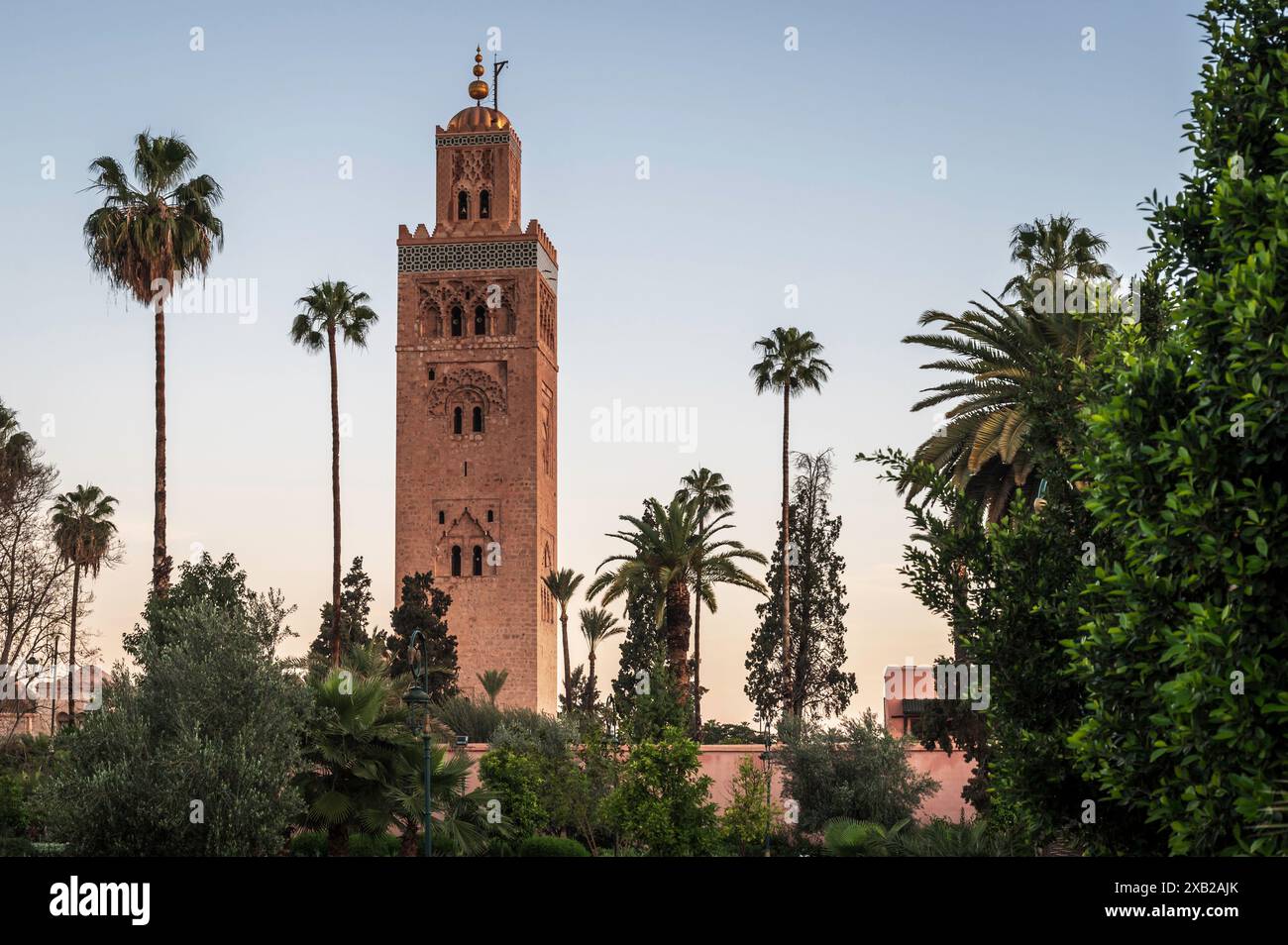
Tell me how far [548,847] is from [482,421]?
33755mm

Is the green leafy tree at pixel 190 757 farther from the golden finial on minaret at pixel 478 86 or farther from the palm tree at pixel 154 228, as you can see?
the golden finial on minaret at pixel 478 86

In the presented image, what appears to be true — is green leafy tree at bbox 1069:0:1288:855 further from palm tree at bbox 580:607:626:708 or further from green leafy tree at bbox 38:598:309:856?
palm tree at bbox 580:607:626:708

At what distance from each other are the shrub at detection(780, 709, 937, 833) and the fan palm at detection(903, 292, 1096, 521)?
10.0 meters

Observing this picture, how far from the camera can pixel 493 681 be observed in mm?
59594

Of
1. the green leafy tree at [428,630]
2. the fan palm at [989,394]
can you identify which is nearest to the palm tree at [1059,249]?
the fan palm at [989,394]

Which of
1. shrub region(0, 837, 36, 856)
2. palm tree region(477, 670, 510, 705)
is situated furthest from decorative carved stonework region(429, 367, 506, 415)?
shrub region(0, 837, 36, 856)

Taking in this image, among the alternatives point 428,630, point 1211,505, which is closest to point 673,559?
point 428,630

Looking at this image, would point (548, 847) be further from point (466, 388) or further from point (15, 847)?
point (466, 388)

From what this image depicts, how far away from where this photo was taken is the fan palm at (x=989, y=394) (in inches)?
1057

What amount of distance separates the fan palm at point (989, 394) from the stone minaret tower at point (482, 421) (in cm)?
3478
